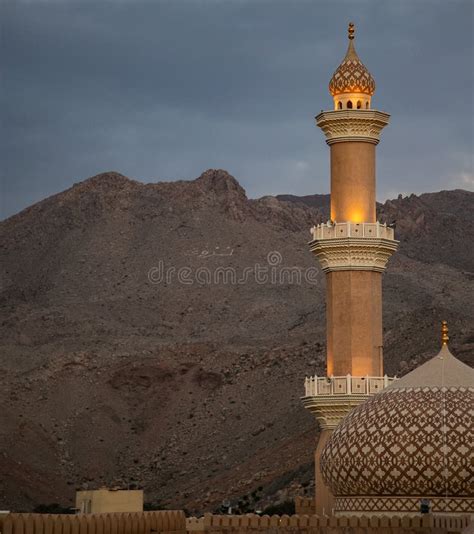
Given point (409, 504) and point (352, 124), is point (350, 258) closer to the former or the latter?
point (352, 124)

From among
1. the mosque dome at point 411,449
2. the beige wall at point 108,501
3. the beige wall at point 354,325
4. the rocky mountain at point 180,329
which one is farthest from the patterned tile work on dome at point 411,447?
the rocky mountain at point 180,329

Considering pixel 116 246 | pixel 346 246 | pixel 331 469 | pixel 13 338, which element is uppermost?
pixel 116 246

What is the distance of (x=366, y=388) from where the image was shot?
28078 millimetres

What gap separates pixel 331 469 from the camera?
24109mm

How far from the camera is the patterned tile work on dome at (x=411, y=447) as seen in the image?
22.9 meters

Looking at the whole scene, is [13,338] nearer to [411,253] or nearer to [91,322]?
[91,322]

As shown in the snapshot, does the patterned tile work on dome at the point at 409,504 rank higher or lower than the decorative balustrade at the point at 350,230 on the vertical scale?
lower

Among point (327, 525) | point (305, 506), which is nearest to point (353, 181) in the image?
point (305, 506)

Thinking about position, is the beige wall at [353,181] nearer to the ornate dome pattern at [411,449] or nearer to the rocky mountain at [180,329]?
the ornate dome pattern at [411,449]

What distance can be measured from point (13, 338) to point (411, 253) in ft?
78.2

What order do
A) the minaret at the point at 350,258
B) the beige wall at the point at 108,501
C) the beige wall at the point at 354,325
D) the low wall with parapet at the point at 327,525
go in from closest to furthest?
1. the low wall with parapet at the point at 327,525
2. the beige wall at the point at 108,501
3. the minaret at the point at 350,258
4. the beige wall at the point at 354,325

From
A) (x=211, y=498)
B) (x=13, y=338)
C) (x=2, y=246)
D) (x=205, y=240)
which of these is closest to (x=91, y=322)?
(x=13, y=338)

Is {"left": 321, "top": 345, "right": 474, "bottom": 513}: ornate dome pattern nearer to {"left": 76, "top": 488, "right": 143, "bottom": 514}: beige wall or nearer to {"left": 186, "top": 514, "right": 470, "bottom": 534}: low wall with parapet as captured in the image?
{"left": 186, "top": 514, "right": 470, "bottom": 534}: low wall with parapet

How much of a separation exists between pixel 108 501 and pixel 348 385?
172 inches
